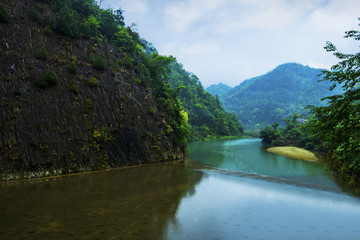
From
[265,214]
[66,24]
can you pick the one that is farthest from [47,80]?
[265,214]

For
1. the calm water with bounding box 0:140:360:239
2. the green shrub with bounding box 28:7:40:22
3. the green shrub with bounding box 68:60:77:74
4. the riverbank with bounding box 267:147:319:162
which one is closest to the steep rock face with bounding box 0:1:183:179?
the green shrub with bounding box 68:60:77:74

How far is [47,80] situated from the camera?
57.0 feet

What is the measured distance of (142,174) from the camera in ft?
57.9

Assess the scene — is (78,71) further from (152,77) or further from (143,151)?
(152,77)

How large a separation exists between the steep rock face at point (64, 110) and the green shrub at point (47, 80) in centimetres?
18

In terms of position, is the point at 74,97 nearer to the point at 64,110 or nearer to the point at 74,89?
the point at 74,89

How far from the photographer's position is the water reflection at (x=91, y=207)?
24.2 ft

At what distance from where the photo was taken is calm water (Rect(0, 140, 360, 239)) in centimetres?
765

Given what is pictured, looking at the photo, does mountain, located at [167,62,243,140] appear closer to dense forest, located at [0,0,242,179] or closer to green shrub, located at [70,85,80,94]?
dense forest, located at [0,0,242,179]

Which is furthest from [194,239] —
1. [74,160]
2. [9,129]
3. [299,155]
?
[299,155]

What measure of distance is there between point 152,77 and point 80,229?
25.5 meters

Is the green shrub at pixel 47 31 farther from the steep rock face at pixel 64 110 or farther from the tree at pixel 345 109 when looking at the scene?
the tree at pixel 345 109

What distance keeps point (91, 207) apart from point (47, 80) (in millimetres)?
12216

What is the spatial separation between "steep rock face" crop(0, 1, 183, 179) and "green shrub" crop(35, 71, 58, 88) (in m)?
0.18
